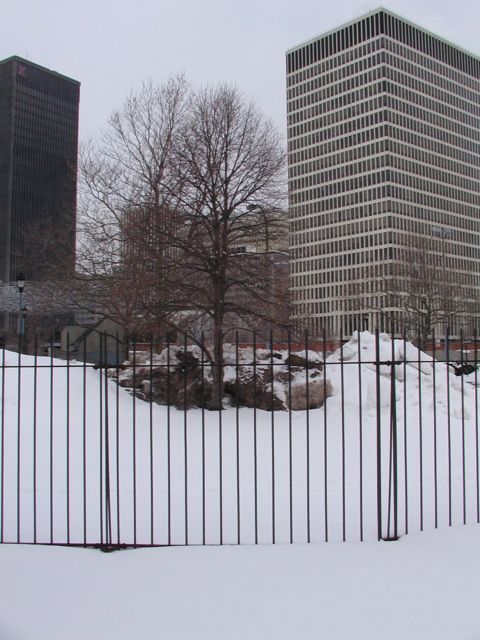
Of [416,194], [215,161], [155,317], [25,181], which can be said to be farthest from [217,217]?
[416,194]

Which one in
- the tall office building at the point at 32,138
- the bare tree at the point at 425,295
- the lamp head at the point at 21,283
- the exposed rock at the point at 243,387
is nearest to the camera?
the exposed rock at the point at 243,387

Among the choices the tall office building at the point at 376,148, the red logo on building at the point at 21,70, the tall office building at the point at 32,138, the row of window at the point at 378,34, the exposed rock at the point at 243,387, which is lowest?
the exposed rock at the point at 243,387

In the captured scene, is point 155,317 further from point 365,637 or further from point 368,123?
point 368,123

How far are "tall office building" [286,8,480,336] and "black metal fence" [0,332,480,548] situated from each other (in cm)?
9000

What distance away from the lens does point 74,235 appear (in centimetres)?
2800

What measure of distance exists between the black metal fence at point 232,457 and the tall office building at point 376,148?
9000cm

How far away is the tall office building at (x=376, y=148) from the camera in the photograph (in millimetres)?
110875

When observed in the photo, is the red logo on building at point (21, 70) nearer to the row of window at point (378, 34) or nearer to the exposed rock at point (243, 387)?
the exposed rock at point (243, 387)

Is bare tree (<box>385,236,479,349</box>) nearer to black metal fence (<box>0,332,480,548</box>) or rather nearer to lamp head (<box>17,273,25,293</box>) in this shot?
black metal fence (<box>0,332,480,548</box>)

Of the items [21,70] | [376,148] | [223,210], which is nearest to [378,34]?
[376,148]

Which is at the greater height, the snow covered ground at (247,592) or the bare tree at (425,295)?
the bare tree at (425,295)

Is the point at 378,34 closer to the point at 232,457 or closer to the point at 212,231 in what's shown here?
the point at 212,231

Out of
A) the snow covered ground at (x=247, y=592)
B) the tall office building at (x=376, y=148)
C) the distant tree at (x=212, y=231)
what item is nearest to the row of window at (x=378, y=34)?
the tall office building at (x=376, y=148)

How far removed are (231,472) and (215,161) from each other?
1246 cm
